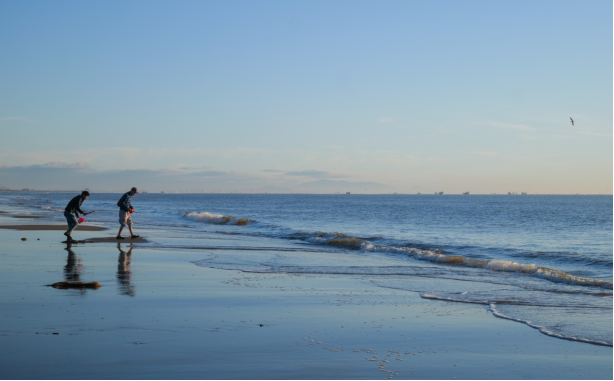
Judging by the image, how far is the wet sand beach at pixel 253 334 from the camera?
493 centimetres

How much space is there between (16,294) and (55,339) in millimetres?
Answer: 2932

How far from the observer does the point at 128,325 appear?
246 inches

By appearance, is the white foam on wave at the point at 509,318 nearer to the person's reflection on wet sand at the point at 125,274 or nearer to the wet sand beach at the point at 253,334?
the wet sand beach at the point at 253,334

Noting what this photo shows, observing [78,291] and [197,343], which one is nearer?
[197,343]

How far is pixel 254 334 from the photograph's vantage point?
614 centimetres

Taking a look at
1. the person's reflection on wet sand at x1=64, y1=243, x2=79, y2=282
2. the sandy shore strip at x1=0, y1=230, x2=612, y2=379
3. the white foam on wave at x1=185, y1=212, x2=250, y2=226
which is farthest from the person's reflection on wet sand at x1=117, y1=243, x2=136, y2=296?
the white foam on wave at x1=185, y1=212, x2=250, y2=226

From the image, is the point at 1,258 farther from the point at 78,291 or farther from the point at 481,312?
the point at 481,312

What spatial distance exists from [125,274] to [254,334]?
529cm

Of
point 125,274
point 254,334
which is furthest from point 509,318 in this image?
point 125,274

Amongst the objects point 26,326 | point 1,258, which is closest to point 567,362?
point 26,326

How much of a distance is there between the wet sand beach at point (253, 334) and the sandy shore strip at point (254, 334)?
0.02 meters

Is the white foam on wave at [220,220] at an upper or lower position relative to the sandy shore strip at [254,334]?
lower

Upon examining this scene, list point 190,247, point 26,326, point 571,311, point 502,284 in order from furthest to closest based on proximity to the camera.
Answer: point 190,247, point 502,284, point 571,311, point 26,326

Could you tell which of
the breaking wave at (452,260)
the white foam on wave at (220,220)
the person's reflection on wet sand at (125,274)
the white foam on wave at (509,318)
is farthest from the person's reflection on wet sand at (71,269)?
the white foam on wave at (220,220)
